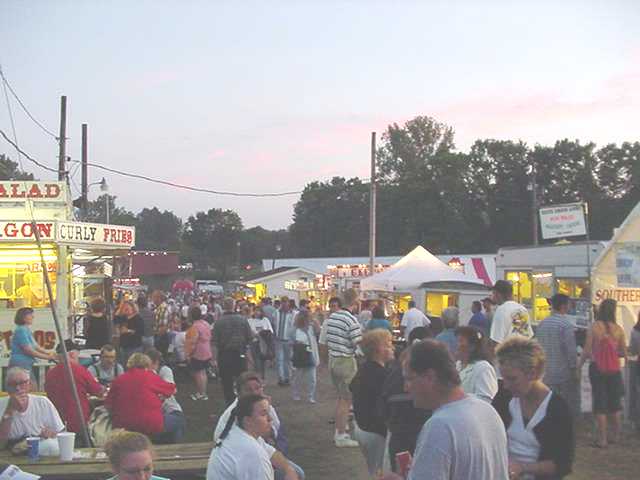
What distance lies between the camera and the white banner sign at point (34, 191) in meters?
13.0

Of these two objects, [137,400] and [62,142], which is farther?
[62,142]

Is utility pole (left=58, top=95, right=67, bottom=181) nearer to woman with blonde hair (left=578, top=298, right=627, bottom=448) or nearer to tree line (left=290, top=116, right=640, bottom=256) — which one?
woman with blonde hair (left=578, top=298, right=627, bottom=448)

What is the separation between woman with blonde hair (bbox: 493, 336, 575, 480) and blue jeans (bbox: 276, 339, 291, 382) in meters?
10.5

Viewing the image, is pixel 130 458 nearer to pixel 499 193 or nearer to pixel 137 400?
pixel 137 400

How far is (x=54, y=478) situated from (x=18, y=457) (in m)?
A: 0.65

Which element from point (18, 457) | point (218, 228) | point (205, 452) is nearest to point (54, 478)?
point (18, 457)

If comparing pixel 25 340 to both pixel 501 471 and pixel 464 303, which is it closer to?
pixel 501 471

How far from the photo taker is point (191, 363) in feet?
40.2

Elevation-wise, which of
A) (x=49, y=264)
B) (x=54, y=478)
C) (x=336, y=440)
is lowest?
(x=336, y=440)

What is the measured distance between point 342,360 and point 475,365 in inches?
164

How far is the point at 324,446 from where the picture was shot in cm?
888

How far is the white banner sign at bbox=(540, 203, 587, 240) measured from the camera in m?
12.5

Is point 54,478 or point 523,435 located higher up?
point 523,435

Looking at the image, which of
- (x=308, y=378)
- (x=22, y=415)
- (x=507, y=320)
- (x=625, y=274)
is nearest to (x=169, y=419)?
(x=22, y=415)
